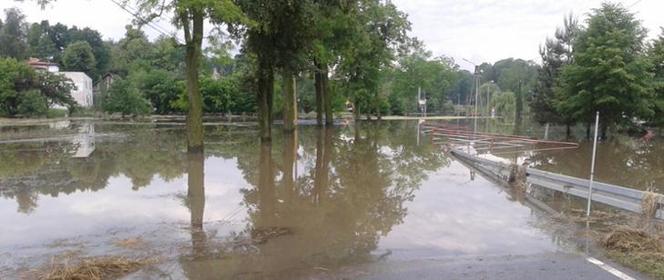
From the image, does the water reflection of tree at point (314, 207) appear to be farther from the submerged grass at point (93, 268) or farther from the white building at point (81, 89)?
the white building at point (81, 89)

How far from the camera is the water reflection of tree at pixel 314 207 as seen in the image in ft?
20.6

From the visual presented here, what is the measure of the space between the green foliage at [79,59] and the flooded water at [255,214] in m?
86.7

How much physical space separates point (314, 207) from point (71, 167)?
901 cm

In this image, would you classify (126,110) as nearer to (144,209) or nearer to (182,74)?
(182,74)

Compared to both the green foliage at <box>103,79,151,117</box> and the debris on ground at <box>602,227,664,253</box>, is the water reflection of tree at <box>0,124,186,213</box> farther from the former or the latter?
the green foliage at <box>103,79,151,117</box>

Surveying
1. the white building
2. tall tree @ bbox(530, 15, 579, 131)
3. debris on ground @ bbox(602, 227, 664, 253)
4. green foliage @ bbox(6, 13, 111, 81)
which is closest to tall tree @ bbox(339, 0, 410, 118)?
tall tree @ bbox(530, 15, 579, 131)

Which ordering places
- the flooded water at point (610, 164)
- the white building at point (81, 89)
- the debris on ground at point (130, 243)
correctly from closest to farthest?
the debris on ground at point (130, 243)
the flooded water at point (610, 164)
the white building at point (81, 89)

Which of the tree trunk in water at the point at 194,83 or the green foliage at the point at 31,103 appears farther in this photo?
the green foliage at the point at 31,103

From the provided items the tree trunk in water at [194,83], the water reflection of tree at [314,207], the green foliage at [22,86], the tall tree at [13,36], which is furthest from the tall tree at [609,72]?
the tall tree at [13,36]

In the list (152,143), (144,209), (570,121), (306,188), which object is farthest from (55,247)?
(570,121)

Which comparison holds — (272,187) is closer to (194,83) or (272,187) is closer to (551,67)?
(194,83)

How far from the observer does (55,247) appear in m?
6.81

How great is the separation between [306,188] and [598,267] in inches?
284

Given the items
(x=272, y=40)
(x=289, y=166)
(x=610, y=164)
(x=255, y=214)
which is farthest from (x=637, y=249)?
(x=272, y=40)
